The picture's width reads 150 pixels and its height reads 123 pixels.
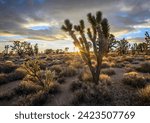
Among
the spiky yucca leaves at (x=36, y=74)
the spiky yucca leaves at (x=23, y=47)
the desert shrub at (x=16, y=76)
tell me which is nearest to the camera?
the spiky yucca leaves at (x=36, y=74)

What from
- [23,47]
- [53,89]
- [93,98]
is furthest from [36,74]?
[23,47]

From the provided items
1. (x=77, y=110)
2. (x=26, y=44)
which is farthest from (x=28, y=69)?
(x=26, y=44)

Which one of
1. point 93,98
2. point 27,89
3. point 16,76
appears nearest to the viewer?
point 93,98

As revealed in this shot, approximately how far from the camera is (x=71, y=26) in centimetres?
1052

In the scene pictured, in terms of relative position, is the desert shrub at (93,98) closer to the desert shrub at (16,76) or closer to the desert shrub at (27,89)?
the desert shrub at (27,89)

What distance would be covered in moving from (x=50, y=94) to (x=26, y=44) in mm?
51760

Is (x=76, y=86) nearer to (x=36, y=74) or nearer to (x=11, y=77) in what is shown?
(x=36, y=74)

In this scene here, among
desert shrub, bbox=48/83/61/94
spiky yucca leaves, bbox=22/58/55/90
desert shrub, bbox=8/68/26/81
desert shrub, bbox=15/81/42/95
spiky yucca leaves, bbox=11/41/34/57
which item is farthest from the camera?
spiky yucca leaves, bbox=11/41/34/57

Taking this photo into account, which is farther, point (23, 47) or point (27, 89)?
point (23, 47)

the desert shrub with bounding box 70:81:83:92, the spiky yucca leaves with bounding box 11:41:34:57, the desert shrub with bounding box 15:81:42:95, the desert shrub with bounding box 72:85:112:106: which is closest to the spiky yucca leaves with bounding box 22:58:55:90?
the desert shrub with bounding box 15:81:42:95

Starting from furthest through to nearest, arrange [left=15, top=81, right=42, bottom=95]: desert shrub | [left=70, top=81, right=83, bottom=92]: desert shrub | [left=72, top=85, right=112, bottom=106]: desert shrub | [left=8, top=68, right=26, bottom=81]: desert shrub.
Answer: [left=8, top=68, right=26, bottom=81]: desert shrub
[left=70, top=81, right=83, bottom=92]: desert shrub
[left=15, top=81, right=42, bottom=95]: desert shrub
[left=72, top=85, right=112, bottom=106]: desert shrub

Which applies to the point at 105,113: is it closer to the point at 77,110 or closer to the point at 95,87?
the point at 77,110

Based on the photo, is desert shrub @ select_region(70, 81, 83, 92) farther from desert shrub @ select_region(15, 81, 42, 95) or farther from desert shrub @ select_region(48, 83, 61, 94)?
desert shrub @ select_region(15, 81, 42, 95)

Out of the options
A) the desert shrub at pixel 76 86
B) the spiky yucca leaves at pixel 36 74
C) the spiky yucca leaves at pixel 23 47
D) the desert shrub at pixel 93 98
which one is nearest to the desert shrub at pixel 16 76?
the spiky yucca leaves at pixel 36 74
